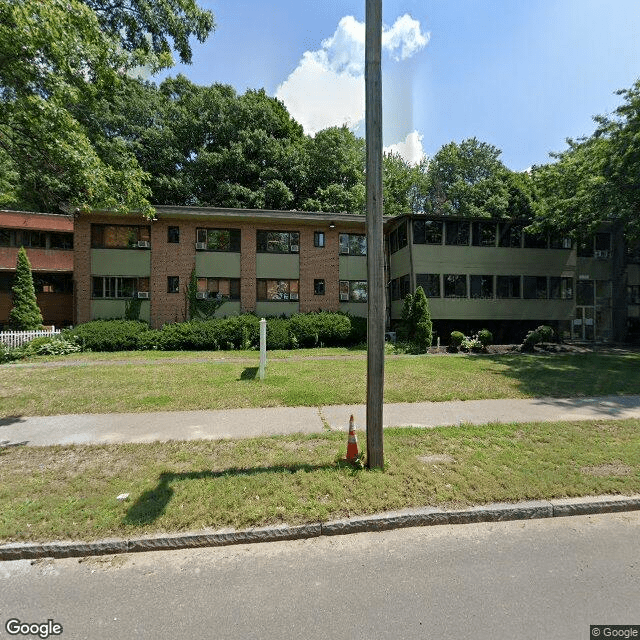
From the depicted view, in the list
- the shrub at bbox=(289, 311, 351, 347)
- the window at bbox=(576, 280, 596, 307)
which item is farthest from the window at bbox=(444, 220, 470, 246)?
the window at bbox=(576, 280, 596, 307)

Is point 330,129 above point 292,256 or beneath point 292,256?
above

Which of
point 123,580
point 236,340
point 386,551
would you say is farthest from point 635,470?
point 236,340

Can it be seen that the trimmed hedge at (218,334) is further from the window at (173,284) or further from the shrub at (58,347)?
the window at (173,284)

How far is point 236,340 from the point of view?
16.2m

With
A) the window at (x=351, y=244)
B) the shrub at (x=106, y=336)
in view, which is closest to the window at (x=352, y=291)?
the window at (x=351, y=244)

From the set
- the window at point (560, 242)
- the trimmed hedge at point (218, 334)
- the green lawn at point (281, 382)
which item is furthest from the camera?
the window at point (560, 242)

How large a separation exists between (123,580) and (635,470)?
5.58m

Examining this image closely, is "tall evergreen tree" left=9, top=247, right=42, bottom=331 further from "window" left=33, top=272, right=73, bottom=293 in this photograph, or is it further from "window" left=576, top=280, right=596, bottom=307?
"window" left=576, top=280, right=596, bottom=307

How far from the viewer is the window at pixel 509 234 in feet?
63.5

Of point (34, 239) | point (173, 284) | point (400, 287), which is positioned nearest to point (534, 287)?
point (400, 287)

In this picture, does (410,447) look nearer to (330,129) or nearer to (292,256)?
(292,256)

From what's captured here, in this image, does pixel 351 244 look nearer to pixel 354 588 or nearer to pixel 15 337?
pixel 15 337

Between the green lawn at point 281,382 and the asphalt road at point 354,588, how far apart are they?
13.9 feet

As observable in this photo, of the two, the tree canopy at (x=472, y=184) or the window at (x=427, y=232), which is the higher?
the tree canopy at (x=472, y=184)
